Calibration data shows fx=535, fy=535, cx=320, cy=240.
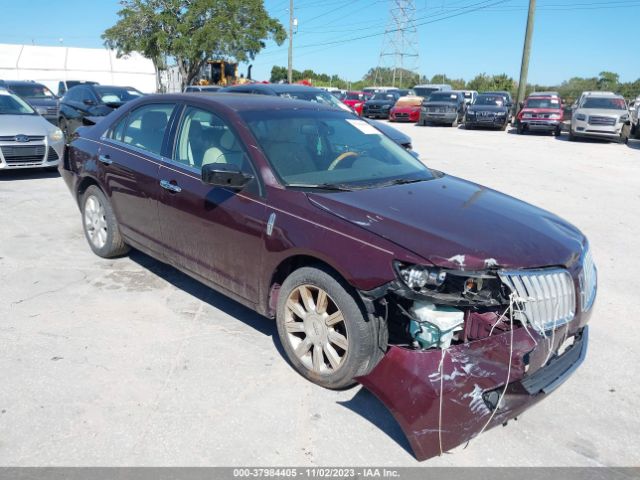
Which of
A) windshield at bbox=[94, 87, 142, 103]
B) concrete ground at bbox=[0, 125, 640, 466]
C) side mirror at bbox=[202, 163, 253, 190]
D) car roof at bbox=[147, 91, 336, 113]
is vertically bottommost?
concrete ground at bbox=[0, 125, 640, 466]

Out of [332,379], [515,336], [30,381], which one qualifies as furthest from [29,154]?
[515,336]

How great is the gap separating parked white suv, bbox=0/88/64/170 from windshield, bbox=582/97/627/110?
59.2ft

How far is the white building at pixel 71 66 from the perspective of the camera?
41969mm

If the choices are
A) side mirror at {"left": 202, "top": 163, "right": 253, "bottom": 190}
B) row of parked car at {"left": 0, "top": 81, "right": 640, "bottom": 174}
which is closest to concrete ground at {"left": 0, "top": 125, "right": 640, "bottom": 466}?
side mirror at {"left": 202, "top": 163, "right": 253, "bottom": 190}

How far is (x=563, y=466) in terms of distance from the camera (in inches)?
107

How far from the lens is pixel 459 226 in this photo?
120 inches

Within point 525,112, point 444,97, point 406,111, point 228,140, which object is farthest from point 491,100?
point 228,140

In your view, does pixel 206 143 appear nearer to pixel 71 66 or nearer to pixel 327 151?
pixel 327 151

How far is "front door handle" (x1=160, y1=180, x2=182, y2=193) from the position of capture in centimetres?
406

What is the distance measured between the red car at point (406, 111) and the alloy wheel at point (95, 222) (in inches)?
877

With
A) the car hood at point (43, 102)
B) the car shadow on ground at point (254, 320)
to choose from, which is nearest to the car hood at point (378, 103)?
the car hood at point (43, 102)

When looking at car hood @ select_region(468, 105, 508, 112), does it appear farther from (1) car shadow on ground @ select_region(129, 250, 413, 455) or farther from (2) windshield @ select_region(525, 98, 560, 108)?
(1) car shadow on ground @ select_region(129, 250, 413, 455)

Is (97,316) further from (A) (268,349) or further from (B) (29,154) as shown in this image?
(B) (29,154)

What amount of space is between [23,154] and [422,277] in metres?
8.52
